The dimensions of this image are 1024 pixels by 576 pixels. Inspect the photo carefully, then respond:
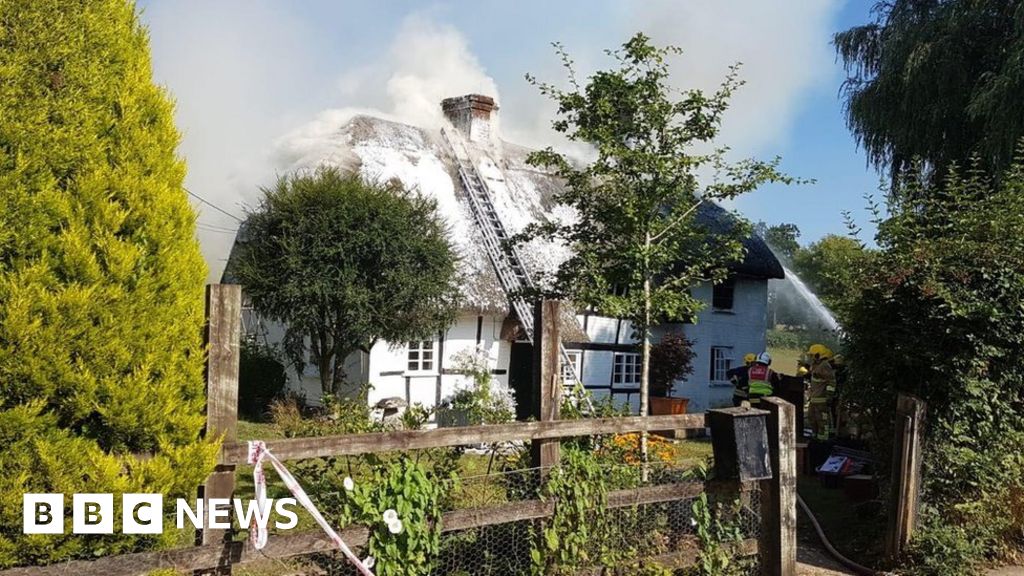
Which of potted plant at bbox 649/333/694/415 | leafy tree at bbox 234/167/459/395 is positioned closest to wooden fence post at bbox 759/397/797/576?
leafy tree at bbox 234/167/459/395

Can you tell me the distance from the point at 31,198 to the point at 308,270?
11163 mm

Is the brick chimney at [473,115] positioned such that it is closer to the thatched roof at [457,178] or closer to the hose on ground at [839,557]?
the thatched roof at [457,178]

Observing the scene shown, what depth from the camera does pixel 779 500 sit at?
5.57 metres

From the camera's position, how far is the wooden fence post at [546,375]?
5551mm

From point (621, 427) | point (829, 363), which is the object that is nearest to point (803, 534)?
point (621, 427)

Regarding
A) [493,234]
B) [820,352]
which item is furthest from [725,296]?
[820,352]

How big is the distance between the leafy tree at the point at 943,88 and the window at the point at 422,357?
31.1 feet

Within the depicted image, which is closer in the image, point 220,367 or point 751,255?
point 220,367

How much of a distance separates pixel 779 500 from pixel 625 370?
1564 centimetres

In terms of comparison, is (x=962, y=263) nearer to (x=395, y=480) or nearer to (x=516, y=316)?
(x=395, y=480)

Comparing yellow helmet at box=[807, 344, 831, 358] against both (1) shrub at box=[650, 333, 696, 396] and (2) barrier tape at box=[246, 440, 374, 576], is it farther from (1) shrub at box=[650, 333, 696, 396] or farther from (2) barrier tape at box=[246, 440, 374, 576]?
(2) barrier tape at box=[246, 440, 374, 576]

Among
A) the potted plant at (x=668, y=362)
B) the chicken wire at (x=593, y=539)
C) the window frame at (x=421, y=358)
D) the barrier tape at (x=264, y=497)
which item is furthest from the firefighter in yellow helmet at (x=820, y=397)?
the barrier tape at (x=264, y=497)

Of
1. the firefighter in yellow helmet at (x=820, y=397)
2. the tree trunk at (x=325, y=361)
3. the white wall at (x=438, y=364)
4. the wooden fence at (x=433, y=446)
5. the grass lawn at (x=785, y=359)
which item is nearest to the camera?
the wooden fence at (x=433, y=446)

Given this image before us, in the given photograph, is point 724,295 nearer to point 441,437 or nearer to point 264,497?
point 441,437
